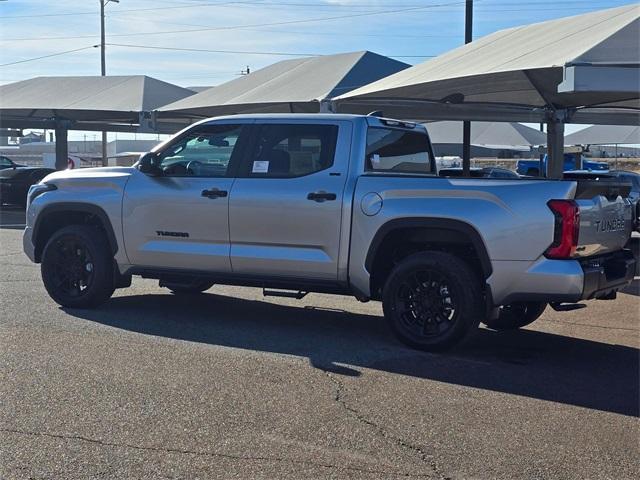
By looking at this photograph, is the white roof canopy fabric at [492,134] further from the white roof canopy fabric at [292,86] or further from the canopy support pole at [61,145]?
the white roof canopy fabric at [292,86]

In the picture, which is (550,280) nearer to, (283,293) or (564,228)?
(564,228)

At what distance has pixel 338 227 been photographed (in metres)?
7.75

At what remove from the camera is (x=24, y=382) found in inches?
247

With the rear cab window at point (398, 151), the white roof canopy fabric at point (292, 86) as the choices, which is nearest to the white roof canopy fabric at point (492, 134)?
the white roof canopy fabric at point (292, 86)

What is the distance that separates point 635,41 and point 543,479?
8216mm

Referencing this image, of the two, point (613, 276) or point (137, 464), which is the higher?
point (613, 276)

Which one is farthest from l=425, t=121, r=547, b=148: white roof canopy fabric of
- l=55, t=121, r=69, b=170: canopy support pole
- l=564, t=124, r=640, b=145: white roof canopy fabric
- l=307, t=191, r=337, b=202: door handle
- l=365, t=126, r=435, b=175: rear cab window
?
l=307, t=191, r=337, b=202: door handle

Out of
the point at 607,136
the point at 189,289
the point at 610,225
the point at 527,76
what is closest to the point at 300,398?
the point at 610,225

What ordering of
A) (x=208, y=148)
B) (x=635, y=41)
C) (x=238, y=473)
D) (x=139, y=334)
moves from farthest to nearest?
(x=635, y=41), (x=208, y=148), (x=139, y=334), (x=238, y=473)

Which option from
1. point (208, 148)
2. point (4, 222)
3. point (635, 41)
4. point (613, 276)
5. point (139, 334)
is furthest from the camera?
point (4, 222)

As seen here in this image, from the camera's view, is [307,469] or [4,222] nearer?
[307,469]

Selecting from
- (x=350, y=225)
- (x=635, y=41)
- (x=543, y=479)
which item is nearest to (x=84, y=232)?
(x=350, y=225)

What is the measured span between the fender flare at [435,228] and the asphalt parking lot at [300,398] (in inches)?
30.8

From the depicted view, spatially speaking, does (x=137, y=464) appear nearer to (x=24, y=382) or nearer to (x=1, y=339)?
(x=24, y=382)
